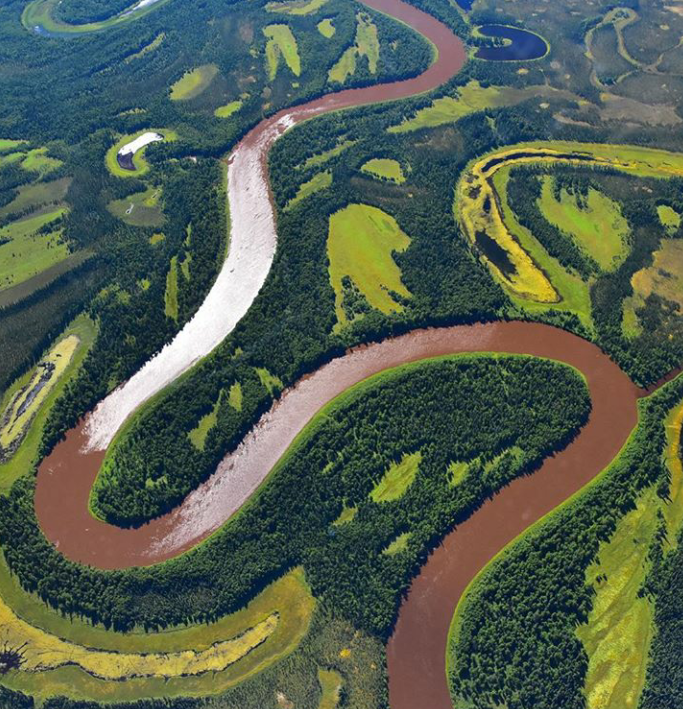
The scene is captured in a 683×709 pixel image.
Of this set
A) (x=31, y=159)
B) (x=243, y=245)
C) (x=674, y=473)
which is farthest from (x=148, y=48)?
(x=674, y=473)

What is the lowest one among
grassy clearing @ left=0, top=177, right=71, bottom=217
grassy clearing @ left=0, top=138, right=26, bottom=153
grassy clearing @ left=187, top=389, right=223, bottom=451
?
grassy clearing @ left=187, top=389, right=223, bottom=451

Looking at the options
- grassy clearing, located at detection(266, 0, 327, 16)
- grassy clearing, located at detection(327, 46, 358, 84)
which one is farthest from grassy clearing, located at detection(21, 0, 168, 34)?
grassy clearing, located at detection(327, 46, 358, 84)

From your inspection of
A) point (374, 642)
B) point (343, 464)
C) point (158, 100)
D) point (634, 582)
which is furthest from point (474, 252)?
point (158, 100)

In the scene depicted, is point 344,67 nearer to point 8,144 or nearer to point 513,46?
point 513,46

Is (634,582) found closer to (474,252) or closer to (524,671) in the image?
(524,671)

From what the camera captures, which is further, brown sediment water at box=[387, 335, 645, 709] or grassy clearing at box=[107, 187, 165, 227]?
grassy clearing at box=[107, 187, 165, 227]

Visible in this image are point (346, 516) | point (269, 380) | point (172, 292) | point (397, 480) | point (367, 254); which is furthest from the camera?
point (367, 254)

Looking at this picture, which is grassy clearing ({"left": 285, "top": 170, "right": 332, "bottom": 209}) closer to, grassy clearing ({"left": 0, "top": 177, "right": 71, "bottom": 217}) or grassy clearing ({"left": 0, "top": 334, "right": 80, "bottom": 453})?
grassy clearing ({"left": 0, "top": 177, "right": 71, "bottom": 217})
